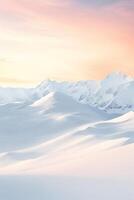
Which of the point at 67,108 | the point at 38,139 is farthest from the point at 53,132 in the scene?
the point at 67,108

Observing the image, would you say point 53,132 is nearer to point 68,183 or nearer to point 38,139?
point 38,139

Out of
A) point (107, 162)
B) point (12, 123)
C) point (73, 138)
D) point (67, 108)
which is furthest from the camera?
point (67, 108)

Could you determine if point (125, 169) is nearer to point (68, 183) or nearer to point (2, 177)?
point (68, 183)

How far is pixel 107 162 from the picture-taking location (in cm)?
4394

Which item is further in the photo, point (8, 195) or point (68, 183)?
point (68, 183)

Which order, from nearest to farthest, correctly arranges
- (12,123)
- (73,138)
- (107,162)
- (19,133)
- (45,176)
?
(45,176) → (107,162) → (73,138) → (19,133) → (12,123)

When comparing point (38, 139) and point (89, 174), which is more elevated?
point (38, 139)

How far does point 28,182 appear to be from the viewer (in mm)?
35562

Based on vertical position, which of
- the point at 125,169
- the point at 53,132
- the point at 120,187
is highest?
the point at 53,132

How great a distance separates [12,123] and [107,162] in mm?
122353

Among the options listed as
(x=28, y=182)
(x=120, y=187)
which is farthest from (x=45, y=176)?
(x=120, y=187)

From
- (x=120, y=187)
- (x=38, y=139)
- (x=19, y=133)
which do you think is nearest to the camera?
(x=120, y=187)

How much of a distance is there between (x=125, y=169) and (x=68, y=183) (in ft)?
21.3

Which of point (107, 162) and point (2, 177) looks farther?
point (107, 162)
